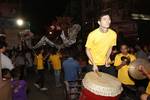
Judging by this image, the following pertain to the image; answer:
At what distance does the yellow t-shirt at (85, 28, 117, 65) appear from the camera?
24.7ft

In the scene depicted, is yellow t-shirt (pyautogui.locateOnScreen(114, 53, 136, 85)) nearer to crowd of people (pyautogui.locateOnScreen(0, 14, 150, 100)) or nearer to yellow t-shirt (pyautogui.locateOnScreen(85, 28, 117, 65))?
crowd of people (pyautogui.locateOnScreen(0, 14, 150, 100))

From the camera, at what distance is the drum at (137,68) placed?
9.50 m

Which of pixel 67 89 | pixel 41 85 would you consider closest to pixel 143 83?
pixel 67 89

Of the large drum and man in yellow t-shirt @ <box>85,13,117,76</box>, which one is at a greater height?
man in yellow t-shirt @ <box>85,13,117,76</box>

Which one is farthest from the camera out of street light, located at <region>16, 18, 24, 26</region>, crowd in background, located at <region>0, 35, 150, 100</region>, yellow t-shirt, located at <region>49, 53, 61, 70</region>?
street light, located at <region>16, 18, 24, 26</region>

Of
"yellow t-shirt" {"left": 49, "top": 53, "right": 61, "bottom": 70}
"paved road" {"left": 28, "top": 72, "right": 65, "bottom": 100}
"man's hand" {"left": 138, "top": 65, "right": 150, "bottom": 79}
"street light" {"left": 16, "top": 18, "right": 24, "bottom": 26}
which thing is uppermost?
"street light" {"left": 16, "top": 18, "right": 24, "bottom": 26}

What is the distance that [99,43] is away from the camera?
24.9ft

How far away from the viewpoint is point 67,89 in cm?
1216

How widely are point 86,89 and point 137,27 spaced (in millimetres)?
14917

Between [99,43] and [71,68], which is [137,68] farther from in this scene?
[71,68]

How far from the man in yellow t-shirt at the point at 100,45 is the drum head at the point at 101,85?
659mm

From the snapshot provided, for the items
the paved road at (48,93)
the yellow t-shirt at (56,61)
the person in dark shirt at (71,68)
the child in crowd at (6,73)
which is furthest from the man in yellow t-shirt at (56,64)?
the child in crowd at (6,73)

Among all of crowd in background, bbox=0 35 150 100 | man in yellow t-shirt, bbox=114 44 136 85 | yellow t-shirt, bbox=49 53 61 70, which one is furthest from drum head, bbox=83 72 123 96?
yellow t-shirt, bbox=49 53 61 70

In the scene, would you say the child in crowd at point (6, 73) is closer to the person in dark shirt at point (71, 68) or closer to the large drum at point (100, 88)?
the large drum at point (100, 88)
